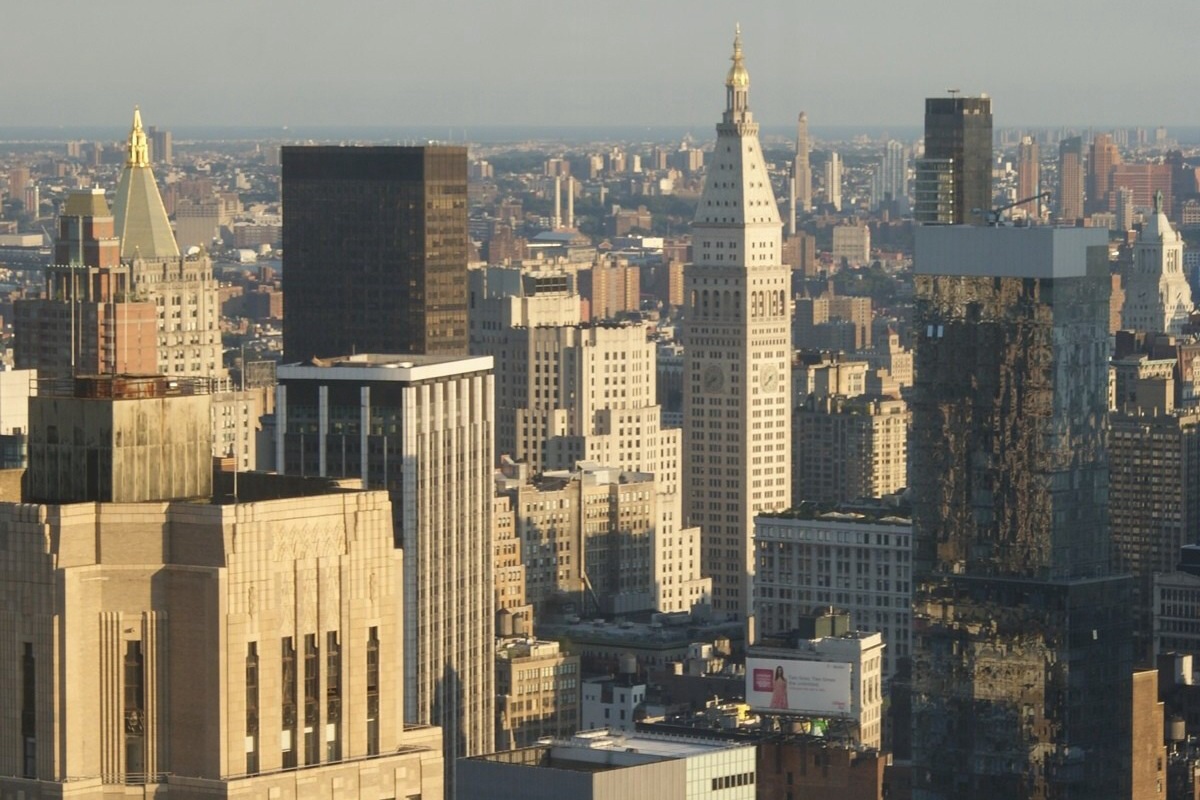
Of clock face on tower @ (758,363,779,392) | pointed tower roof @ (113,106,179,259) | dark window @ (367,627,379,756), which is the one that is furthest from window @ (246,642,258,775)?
clock face on tower @ (758,363,779,392)

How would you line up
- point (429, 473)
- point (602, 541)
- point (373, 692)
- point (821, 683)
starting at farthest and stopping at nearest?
1. point (602, 541)
2. point (429, 473)
3. point (821, 683)
4. point (373, 692)

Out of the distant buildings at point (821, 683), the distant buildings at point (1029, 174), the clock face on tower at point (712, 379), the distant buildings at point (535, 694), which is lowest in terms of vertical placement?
the distant buildings at point (535, 694)

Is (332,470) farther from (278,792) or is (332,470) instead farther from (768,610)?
(278,792)

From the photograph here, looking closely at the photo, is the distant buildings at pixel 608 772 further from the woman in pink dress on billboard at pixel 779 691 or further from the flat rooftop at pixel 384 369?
the flat rooftop at pixel 384 369

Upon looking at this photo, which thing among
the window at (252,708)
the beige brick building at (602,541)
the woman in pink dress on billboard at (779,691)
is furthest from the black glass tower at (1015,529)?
the window at (252,708)

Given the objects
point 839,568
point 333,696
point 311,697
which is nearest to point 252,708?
point 311,697

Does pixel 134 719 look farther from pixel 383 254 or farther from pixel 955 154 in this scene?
pixel 955 154

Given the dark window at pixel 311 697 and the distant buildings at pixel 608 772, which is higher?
the dark window at pixel 311 697
